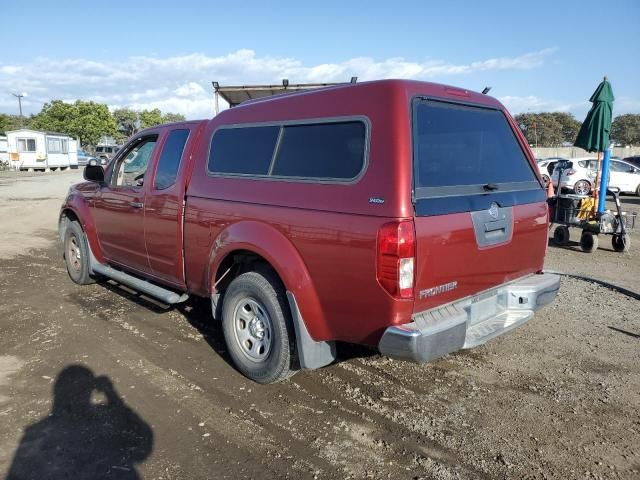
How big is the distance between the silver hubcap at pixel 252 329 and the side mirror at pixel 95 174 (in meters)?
2.80

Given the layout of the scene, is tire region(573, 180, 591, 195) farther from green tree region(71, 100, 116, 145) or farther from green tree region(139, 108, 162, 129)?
green tree region(139, 108, 162, 129)

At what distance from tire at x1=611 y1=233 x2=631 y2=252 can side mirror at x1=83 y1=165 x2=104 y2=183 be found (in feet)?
28.2

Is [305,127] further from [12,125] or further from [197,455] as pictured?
[12,125]

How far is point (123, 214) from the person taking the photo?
5.29 m

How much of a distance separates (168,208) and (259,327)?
4.91ft

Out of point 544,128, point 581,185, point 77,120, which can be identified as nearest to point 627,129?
point 544,128

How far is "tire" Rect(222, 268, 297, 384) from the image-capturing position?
355 centimetres

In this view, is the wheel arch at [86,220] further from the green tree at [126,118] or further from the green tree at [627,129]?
the green tree at [126,118]

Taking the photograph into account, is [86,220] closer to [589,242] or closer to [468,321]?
[468,321]

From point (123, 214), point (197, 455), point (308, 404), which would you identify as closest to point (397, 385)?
point (308, 404)

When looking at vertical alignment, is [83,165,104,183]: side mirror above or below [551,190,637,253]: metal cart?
above

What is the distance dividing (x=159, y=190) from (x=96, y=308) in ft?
6.02

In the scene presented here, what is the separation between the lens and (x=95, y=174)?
568cm

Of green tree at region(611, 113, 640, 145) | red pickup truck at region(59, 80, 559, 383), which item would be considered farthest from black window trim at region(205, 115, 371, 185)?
green tree at region(611, 113, 640, 145)
